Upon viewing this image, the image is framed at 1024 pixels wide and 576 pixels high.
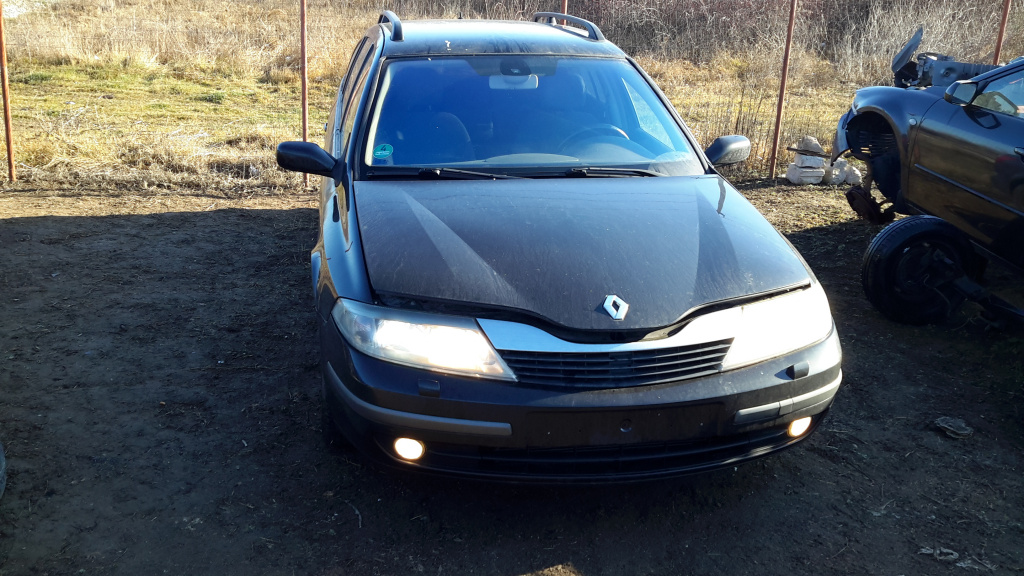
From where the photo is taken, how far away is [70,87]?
11945 mm

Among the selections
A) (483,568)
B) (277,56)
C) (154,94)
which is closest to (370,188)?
(483,568)

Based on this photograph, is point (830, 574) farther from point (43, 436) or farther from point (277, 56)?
point (277, 56)

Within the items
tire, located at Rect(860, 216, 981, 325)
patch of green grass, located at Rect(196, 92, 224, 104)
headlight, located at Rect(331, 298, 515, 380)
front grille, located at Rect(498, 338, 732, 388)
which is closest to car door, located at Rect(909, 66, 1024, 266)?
tire, located at Rect(860, 216, 981, 325)

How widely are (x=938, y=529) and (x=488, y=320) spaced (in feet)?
6.04

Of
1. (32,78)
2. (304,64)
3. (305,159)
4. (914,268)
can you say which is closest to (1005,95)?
(914,268)

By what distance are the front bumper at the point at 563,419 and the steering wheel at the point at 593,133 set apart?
5.17 ft

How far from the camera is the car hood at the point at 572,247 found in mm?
2646

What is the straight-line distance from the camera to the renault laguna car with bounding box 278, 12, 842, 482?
8.23 ft

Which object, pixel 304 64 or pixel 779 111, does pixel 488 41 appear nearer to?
pixel 304 64

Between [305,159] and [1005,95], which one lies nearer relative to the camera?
[305,159]

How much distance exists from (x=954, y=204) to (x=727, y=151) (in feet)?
5.69

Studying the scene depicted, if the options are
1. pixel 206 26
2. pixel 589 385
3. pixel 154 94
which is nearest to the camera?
pixel 589 385

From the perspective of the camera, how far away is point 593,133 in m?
3.89

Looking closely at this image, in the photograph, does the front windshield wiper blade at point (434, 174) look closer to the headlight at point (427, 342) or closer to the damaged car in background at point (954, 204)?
the headlight at point (427, 342)
